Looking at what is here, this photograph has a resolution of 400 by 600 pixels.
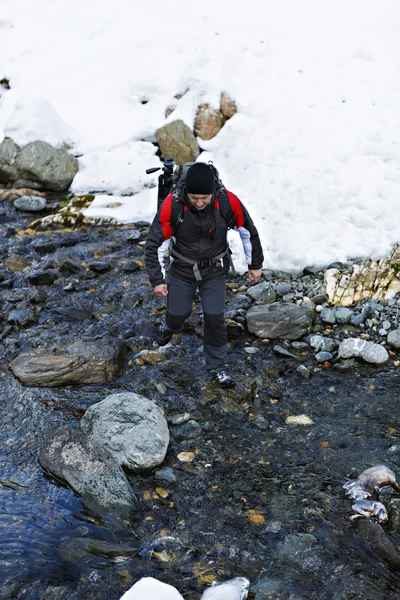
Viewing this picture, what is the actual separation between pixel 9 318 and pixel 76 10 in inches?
716

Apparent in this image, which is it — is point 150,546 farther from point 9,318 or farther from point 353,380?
point 9,318

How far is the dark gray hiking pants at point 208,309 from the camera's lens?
22.0 feet

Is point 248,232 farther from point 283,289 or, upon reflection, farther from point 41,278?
point 41,278

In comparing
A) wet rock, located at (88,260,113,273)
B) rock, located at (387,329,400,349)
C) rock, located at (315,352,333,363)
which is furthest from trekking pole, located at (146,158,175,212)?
rock, located at (387,329,400,349)

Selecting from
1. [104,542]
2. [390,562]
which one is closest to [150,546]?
[104,542]

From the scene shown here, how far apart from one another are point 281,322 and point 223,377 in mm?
1752

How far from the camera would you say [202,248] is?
6.37 m

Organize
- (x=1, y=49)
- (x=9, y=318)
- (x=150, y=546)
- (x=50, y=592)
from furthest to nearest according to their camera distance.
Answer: (x=1, y=49), (x=9, y=318), (x=150, y=546), (x=50, y=592)

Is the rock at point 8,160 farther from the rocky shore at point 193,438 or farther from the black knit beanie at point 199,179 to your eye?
the black knit beanie at point 199,179

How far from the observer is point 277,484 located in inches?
214

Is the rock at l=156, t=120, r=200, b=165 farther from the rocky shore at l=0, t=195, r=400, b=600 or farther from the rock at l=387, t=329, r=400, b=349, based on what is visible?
the rock at l=387, t=329, r=400, b=349

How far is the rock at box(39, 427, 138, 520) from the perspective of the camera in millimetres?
5055

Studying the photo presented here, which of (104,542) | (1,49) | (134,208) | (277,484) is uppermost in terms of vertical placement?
(1,49)

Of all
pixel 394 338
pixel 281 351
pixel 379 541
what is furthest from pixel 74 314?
pixel 379 541
